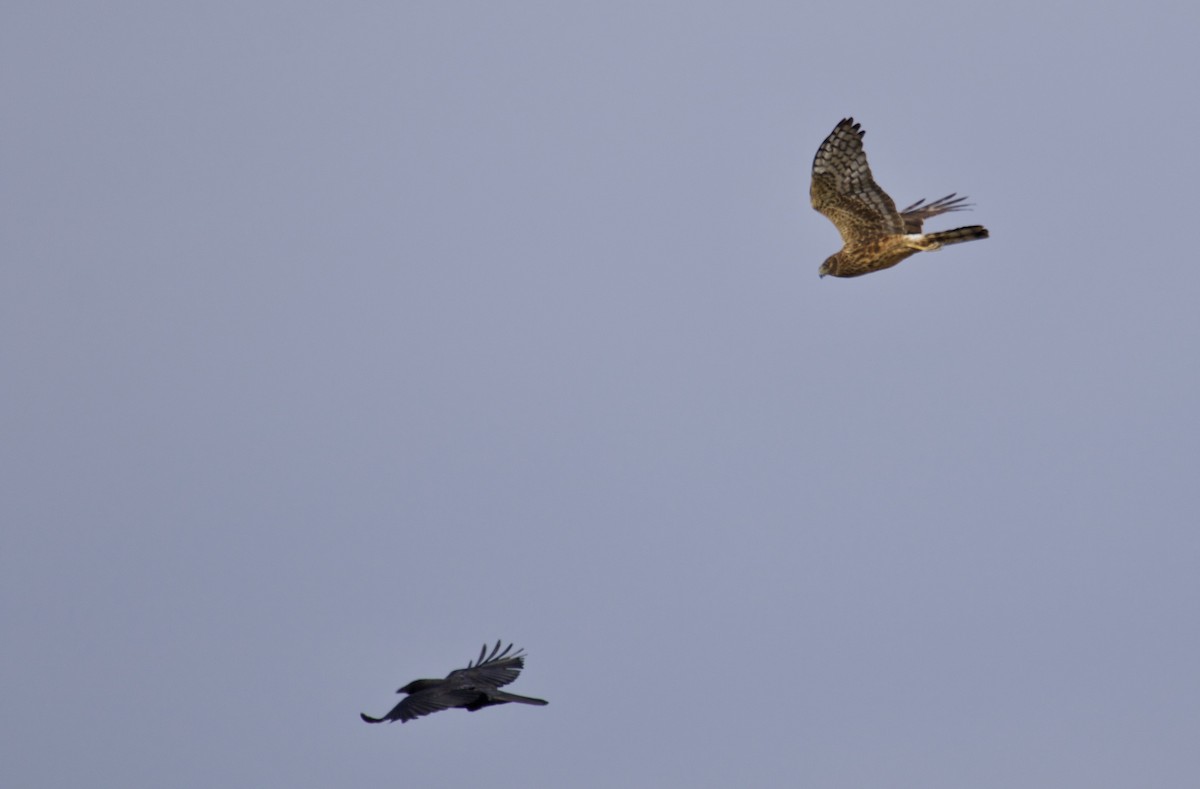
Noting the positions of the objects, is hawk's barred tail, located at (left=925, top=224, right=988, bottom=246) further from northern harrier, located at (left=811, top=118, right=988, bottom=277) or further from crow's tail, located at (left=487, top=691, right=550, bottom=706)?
crow's tail, located at (left=487, top=691, right=550, bottom=706)

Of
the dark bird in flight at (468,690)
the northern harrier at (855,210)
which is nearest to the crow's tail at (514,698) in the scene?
the dark bird in flight at (468,690)

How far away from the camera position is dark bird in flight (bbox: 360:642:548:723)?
1122 inches

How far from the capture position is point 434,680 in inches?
1157

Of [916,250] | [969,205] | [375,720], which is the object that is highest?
[969,205]

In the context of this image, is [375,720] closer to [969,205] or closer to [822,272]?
[822,272]

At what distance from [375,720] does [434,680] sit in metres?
2.95

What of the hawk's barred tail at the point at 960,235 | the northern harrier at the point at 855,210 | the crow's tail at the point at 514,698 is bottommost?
the crow's tail at the point at 514,698

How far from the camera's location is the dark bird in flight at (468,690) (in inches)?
1122

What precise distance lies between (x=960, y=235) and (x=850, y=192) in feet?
10.2

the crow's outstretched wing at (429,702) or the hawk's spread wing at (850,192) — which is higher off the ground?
the hawk's spread wing at (850,192)

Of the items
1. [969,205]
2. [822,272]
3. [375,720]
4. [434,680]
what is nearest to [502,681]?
[434,680]

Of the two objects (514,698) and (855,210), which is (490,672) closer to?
(514,698)

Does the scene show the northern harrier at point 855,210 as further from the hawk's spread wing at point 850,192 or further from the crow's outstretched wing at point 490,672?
the crow's outstretched wing at point 490,672

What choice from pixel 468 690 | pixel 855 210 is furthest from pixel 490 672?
pixel 855 210
